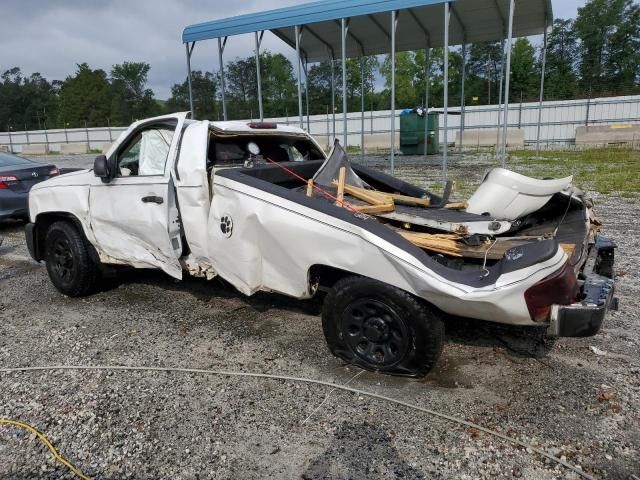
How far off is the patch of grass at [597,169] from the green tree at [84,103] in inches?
2880

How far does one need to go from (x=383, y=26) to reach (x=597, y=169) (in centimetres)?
784

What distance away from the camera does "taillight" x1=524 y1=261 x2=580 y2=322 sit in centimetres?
260

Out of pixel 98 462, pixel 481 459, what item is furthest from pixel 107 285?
pixel 481 459

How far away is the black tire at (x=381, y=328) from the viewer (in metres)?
2.98

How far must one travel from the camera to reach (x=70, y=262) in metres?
4.98

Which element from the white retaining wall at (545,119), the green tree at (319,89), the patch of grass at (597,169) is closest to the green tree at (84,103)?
the green tree at (319,89)

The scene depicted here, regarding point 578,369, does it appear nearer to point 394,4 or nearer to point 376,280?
point 376,280

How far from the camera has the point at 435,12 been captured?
13.8 metres

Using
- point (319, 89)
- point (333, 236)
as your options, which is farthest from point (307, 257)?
point (319, 89)

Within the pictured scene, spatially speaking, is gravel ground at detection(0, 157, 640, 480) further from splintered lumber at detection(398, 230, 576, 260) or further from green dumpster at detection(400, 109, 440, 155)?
green dumpster at detection(400, 109, 440, 155)

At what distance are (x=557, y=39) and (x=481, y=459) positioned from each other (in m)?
63.3

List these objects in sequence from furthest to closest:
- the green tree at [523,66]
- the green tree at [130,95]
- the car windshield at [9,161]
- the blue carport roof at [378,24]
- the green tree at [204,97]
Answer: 1. the green tree at [130,95]
2. the green tree at [204,97]
3. the green tree at [523,66]
4. the blue carport roof at [378,24]
5. the car windshield at [9,161]

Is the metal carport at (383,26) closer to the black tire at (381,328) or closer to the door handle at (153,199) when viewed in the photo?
the door handle at (153,199)

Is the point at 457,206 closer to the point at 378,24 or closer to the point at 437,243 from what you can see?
the point at 437,243
